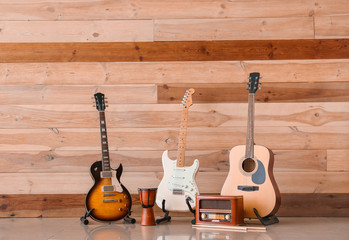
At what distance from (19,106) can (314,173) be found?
2.22 metres

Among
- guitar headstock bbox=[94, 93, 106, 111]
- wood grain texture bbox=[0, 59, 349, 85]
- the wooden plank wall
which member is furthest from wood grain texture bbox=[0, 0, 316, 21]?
guitar headstock bbox=[94, 93, 106, 111]

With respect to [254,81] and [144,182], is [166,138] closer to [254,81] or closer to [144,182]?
[144,182]

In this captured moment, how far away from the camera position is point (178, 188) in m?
2.62

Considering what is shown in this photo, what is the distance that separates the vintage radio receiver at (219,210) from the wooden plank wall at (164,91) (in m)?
0.55

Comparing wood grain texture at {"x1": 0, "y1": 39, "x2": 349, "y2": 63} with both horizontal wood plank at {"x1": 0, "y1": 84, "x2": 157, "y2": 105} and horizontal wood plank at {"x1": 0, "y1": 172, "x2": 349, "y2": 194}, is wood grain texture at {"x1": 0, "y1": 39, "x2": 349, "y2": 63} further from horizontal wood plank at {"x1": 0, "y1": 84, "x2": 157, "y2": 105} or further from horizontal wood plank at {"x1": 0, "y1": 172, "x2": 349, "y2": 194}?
horizontal wood plank at {"x1": 0, "y1": 172, "x2": 349, "y2": 194}

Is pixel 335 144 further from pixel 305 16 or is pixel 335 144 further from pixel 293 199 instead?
pixel 305 16

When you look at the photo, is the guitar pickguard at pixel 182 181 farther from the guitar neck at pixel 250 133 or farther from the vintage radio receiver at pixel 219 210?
the guitar neck at pixel 250 133

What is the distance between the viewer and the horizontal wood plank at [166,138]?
2.98m

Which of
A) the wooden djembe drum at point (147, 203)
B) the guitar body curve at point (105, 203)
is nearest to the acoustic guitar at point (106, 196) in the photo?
the guitar body curve at point (105, 203)

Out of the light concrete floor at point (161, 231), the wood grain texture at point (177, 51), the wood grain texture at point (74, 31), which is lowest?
the light concrete floor at point (161, 231)

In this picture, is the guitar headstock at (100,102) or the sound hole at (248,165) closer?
the sound hole at (248,165)

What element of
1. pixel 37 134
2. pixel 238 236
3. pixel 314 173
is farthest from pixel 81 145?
pixel 314 173

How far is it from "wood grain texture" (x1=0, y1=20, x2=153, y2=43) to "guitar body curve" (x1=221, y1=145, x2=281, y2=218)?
1210 mm

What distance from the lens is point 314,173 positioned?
2.96 metres
